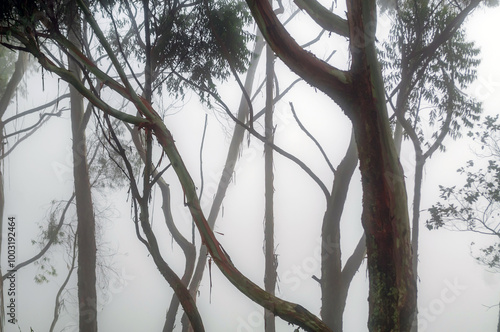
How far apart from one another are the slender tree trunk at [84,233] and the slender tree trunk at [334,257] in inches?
154

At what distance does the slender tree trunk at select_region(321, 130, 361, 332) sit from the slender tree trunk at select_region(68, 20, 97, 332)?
3903mm

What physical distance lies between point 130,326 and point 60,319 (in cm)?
184

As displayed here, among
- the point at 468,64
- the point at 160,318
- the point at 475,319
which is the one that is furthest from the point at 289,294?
the point at 468,64

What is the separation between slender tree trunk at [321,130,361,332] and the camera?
4730 millimetres

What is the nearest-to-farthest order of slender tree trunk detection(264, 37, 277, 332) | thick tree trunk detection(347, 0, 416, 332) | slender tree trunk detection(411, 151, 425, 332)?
thick tree trunk detection(347, 0, 416, 332) < slender tree trunk detection(411, 151, 425, 332) < slender tree trunk detection(264, 37, 277, 332)

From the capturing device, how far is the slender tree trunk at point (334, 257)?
473cm

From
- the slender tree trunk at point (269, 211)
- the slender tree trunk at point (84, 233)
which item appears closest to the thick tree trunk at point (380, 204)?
the slender tree trunk at point (269, 211)

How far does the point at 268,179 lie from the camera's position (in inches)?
282

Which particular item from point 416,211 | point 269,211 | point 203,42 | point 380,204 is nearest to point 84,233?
point 269,211

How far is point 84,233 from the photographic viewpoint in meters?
7.73

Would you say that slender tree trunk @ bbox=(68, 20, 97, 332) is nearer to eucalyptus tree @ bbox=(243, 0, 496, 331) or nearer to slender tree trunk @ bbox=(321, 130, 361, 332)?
slender tree trunk @ bbox=(321, 130, 361, 332)

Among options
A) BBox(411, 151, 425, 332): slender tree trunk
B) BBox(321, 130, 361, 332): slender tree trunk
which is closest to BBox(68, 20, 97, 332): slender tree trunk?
BBox(321, 130, 361, 332): slender tree trunk

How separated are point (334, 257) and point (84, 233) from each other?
4.41 meters

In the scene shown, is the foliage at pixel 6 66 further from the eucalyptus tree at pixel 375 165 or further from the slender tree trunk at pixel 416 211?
→ the eucalyptus tree at pixel 375 165
